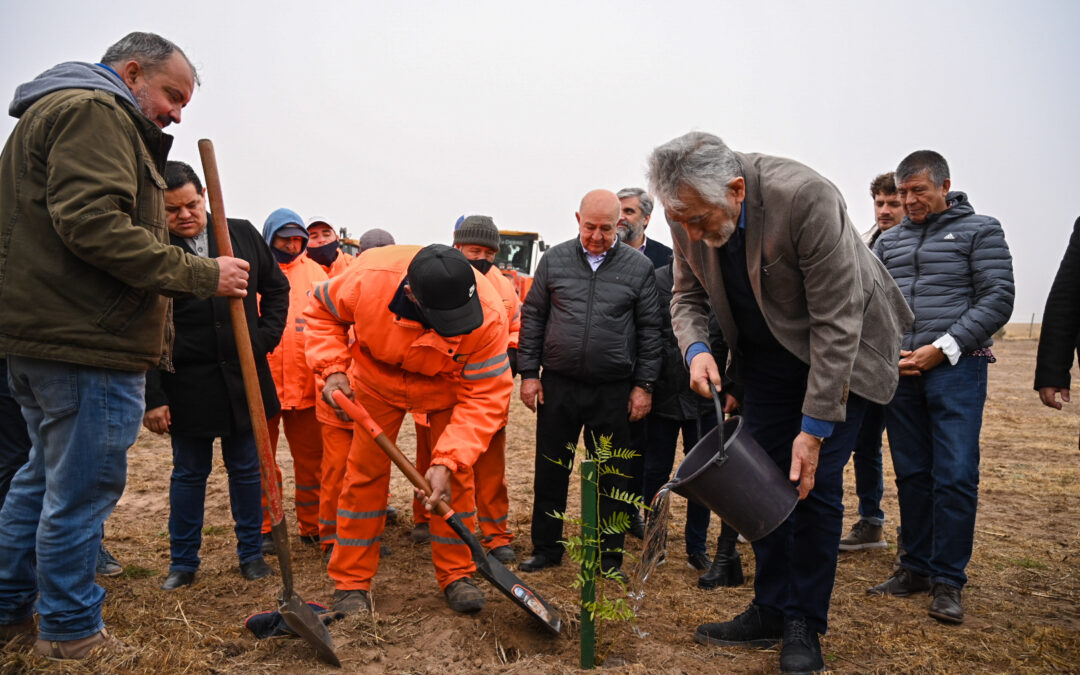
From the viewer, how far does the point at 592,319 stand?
13.4ft

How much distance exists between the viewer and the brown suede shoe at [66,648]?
8.19 feet

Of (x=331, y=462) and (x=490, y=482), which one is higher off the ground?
(x=331, y=462)

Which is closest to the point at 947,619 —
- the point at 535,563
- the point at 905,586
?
the point at 905,586

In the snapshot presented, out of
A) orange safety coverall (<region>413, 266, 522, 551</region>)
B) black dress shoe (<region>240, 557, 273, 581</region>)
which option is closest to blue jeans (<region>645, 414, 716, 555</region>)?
orange safety coverall (<region>413, 266, 522, 551</region>)

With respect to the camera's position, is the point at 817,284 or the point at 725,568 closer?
the point at 817,284

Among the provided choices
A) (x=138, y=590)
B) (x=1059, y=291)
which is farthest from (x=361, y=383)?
(x=1059, y=291)

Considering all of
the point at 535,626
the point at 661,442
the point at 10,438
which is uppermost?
the point at 10,438

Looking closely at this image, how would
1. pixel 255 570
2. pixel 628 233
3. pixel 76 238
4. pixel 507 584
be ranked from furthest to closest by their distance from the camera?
pixel 628 233 < pixel 255 570 < pixel 507 584 < pixel 76 238

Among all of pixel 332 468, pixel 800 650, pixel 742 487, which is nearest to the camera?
pixel 742 487

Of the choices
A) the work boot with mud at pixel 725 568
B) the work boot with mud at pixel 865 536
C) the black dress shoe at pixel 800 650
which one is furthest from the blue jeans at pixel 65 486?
the work boot with mud at pixel 865 536

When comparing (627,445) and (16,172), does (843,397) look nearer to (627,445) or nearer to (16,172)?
(627,445)

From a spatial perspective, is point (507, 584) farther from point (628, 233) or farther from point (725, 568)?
point (628, 233)

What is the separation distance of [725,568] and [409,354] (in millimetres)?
2104

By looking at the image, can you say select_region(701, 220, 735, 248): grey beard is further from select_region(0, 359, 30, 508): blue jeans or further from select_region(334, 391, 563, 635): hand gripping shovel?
select_region(0, 359, 30, 508): blue jeans
